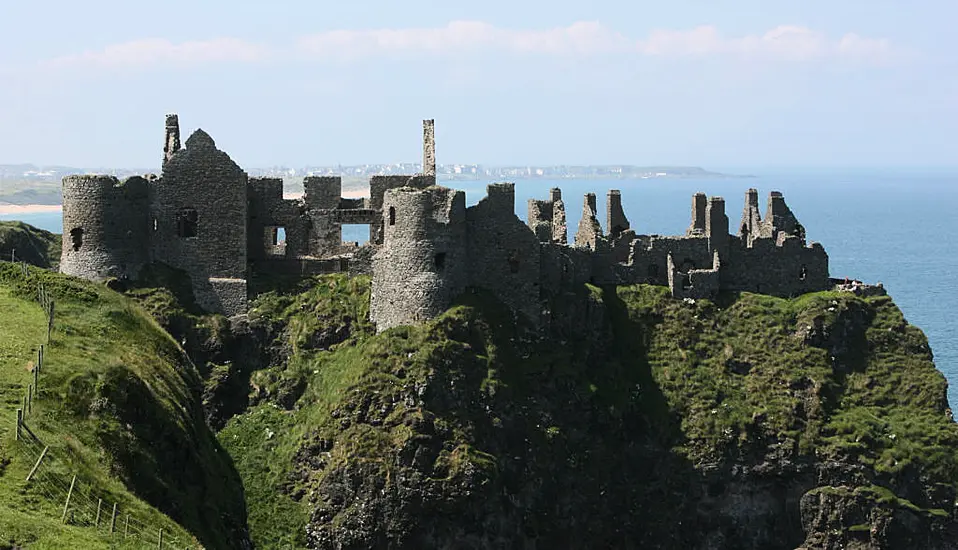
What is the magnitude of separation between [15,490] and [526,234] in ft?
108

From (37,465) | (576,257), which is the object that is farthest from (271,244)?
(37,465)

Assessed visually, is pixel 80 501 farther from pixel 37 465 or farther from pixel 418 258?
pixel 418 258

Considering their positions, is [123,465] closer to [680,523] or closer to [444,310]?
[444,310]

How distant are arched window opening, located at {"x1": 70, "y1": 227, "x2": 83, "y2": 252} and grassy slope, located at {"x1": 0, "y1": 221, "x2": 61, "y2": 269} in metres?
8.54

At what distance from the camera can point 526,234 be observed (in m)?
62.0

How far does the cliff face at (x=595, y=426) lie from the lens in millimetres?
55594

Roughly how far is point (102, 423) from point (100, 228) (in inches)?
1006

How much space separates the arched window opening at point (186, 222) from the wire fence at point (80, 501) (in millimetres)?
28013

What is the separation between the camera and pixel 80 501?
1275 inches

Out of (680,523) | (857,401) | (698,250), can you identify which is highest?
(698,250)

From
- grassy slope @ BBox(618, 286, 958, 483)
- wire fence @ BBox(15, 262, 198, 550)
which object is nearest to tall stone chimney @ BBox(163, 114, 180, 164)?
grassy slope @ BBox(618, 286, 958, 483)

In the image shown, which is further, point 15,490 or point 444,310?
point 444,310

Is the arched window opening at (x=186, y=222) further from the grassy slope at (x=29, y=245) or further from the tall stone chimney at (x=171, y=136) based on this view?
the grassy slope at (x=29, y=245)

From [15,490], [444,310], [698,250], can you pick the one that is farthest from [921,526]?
[15,490]
